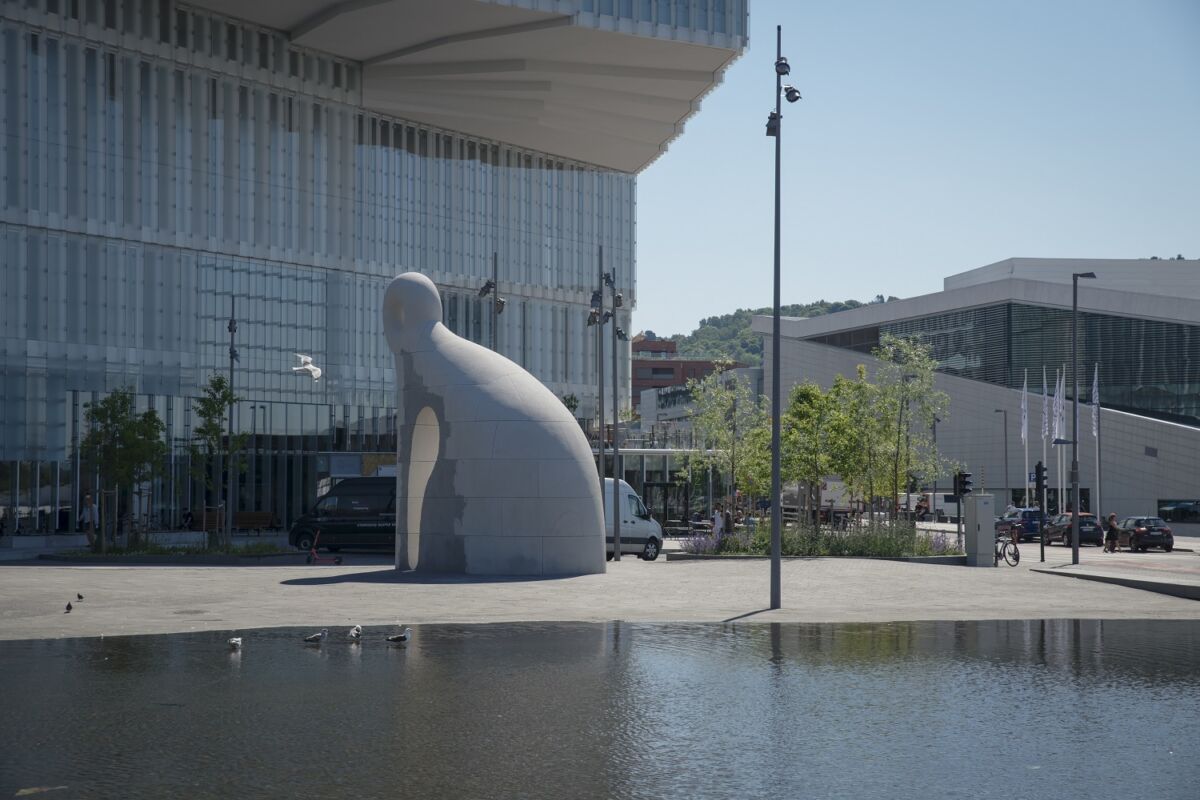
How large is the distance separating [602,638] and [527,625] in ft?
6.07

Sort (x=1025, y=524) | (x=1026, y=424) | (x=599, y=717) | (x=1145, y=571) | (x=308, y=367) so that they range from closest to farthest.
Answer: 1. (x=599, y=717)
2. (x=1145, y=571)
3. (x=308, y=367)
4. (x=1025, y=524)
5. (x=1026, y=424)

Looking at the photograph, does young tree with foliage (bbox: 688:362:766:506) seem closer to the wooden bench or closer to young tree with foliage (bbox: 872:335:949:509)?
young tree with foliage (bbox: 872:335:949:509)

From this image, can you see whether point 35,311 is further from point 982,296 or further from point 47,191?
point 982,296

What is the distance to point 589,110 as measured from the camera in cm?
6091

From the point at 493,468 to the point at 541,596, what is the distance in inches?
161

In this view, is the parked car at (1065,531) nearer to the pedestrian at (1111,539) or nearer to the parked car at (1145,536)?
the parked car at (1145,536)

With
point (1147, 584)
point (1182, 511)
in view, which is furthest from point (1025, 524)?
point (1147, 584)

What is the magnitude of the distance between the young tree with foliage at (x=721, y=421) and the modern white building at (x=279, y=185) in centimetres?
1403

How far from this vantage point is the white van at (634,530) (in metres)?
35.8

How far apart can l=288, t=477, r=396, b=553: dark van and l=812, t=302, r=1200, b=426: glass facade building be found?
49900 mm

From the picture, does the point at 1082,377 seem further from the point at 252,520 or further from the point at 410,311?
the point at 410,311

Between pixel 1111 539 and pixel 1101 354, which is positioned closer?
pixel 1111 539

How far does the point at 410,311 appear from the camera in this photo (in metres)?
26.3

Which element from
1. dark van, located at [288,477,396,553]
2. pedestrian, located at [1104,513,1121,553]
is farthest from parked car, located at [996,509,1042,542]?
dark van, located at [288,477,396,553]
